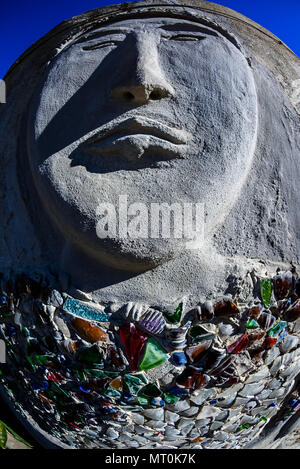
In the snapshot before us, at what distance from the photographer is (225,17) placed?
4.08ft

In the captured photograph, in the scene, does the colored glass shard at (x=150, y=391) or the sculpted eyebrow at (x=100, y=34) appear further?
the sculpted eyebrow at (x=100, y=34)

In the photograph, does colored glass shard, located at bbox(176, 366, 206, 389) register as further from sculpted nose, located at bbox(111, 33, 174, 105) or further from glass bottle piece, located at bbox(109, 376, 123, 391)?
sculpted nose, located at bbox(111, 33, 174, 105)

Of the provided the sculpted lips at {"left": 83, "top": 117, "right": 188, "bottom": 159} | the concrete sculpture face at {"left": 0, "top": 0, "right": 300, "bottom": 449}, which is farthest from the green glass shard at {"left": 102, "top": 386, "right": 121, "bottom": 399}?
the sculpted lips at {"left": 83, "top": 117, "right": 188, "bottom": 159}

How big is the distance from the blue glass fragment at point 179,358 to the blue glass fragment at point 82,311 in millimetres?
243

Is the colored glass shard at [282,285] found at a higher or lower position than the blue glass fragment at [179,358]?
higher

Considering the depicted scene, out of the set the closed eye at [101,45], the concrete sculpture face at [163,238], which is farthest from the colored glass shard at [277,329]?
the closed eye at [101,45]

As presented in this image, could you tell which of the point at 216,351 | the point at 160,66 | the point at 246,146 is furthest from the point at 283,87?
the point at 216,351

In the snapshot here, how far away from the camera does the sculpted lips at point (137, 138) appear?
1.08 m

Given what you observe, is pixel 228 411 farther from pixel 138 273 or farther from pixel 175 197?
pixel 175 197

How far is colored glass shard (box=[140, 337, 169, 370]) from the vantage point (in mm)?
1073

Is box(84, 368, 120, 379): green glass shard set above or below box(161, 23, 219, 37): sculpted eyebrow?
below

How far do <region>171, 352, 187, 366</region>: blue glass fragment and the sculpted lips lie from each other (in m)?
Answer: 0.63

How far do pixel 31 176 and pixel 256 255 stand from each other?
907 millimetres

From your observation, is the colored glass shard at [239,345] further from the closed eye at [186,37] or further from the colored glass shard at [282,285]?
the closed eye at [186,37]
